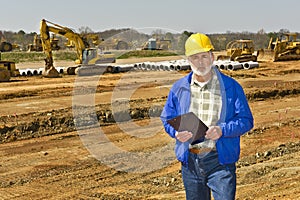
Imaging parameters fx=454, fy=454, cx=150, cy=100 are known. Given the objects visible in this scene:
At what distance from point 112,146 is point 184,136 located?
23.6 ft

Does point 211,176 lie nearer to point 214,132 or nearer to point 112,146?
point 214,132

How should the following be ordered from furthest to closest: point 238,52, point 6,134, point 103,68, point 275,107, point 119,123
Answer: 1. point 238,52
2. point 103,68
3. point 275,107
4. point 119,123
5. point 6,134

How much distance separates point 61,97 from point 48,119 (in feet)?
15.2

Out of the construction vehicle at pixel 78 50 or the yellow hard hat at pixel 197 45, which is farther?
the construction vehicle at pixel 78 50

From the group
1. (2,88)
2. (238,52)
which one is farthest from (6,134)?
(238,52)

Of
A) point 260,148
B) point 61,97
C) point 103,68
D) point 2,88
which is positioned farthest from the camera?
point 103,68

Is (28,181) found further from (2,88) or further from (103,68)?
(103,68)

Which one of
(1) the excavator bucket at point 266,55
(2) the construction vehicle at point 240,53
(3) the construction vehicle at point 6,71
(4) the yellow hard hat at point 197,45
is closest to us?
(4) the yellow hard hat at point 197,45

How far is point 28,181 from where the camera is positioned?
757cm

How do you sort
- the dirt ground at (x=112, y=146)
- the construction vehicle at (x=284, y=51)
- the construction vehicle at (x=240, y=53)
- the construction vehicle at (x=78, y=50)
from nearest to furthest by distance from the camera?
the dirt ground at (x=112, y=146) → the construction vehicle at (x=78, y=50) → the construction vehicle at (x=240, y=53) → the construction vehicle at (x=284, y=51)

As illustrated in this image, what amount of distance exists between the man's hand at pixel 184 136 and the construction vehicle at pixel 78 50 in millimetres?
19748

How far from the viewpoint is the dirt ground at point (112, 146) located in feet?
22.5

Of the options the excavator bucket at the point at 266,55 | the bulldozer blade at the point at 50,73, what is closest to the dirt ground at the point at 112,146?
the bulldozer blade at the point at 50,73

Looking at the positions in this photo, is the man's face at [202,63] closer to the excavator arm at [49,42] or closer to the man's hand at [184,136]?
the man's hand at [184,136]
